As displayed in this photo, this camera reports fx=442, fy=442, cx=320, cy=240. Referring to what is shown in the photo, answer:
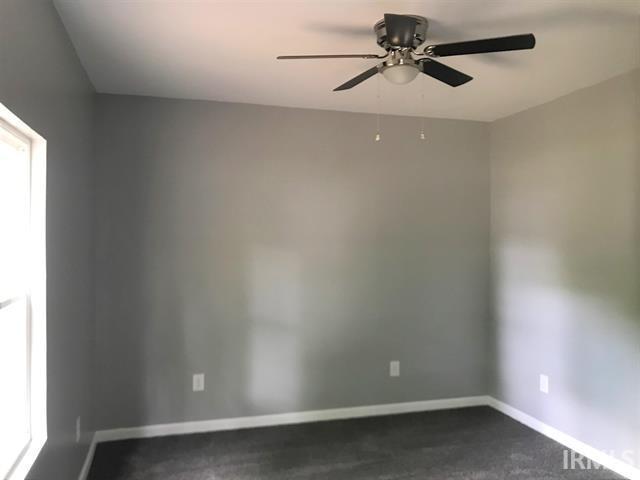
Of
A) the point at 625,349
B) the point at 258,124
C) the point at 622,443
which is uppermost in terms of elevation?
the point at 258,124

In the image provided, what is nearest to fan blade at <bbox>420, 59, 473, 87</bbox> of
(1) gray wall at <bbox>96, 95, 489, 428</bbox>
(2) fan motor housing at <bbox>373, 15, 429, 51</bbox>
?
(2) fan motor housing at <bbox>373, 15, 429, 51</bbox>

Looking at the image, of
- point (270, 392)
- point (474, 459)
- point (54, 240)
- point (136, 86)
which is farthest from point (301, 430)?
point (136, 86)

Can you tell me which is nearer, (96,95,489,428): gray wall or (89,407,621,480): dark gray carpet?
(89,407,621,480): dark gray carpet

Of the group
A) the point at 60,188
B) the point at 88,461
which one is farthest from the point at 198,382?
the point at 60,188

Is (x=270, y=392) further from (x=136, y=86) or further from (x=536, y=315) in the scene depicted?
(x=136, y=86)

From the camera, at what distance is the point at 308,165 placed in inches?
135

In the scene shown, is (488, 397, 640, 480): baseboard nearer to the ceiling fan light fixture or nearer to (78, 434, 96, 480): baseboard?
the ceiling fan light fixture

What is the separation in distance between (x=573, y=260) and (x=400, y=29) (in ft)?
7.02

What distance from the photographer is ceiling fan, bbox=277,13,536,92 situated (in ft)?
5.63

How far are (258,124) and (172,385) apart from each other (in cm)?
202

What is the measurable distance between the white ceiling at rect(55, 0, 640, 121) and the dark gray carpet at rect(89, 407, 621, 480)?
241 centimetres

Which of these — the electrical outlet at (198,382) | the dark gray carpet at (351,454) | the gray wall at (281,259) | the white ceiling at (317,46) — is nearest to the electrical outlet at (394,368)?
the gray wall at (281,259)

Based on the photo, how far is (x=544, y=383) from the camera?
326cm

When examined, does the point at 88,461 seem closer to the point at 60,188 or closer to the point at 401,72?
the point at 60,188
